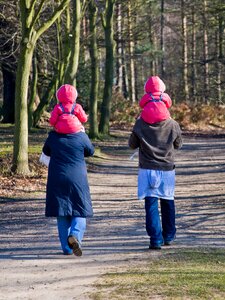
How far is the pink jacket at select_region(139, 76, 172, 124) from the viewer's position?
863 centimetres

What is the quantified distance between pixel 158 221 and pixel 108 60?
2044 centimetres

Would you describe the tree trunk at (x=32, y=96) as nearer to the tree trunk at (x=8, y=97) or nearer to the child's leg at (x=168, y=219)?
the tree trunk at (x=8, y=97)

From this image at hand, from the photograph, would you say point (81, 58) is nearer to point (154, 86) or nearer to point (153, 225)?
point (154, 86)

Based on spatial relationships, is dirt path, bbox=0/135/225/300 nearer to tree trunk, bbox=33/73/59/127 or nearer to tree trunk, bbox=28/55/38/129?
tree trunk, bbox=28/55/38/129

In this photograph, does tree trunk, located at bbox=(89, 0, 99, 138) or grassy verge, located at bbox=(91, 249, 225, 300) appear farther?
tree trunk, located at bbox=(89, 0, 99, 138)

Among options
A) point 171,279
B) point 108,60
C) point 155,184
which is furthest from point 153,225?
point 108,60

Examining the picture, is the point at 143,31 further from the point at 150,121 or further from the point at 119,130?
the point at 150,121

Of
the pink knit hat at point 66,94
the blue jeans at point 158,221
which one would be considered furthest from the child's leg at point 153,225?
the pink knit hat at point 66,94

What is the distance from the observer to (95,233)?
33.4ft

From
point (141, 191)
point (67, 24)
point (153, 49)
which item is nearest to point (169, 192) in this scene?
point (141, 191)

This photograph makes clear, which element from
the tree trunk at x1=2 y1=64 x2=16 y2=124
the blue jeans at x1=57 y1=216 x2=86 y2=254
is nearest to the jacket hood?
the blue jeans at x1=57 y1=216 x2=86 y2=254

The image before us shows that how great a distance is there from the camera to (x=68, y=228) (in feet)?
27.7

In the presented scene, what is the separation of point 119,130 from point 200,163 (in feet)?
41.7

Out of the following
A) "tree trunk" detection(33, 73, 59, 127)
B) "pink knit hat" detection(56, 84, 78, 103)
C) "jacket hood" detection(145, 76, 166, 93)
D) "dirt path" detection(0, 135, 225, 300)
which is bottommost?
"dirt path" detection(0, 135, 225, 300)
